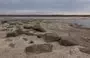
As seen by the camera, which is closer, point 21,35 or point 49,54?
point 49,54

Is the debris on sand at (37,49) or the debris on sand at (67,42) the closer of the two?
the debris on sand at (37,49)

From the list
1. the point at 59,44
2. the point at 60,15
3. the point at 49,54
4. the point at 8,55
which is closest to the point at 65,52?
the point at 49,54

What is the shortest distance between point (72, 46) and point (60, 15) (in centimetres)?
2166

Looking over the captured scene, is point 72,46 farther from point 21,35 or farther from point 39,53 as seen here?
point 21,35

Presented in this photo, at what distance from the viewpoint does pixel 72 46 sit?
17.4 ft

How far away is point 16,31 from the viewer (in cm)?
689

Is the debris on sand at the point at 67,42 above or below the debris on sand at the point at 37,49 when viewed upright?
below

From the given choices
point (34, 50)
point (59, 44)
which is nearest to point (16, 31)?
point (59, 44)

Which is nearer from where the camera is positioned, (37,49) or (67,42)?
(37,49)

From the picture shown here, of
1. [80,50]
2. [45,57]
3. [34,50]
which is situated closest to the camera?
[45,57]

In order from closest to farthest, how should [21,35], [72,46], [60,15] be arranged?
[72,46] < [21,35] < [60,15]

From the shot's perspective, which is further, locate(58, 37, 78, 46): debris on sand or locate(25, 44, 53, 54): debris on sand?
locate(58, 37, 78, 46): debris on sand

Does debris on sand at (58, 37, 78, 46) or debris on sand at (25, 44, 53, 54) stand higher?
debris on sand at (25, 44, 53, 54)

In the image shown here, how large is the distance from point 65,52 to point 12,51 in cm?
117
